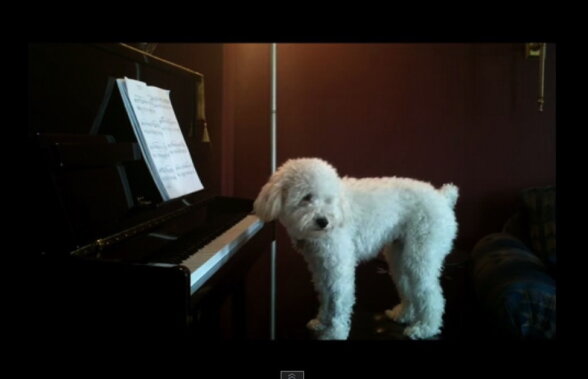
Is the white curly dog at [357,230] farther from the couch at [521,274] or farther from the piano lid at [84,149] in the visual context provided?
the piano lid at [84,149]

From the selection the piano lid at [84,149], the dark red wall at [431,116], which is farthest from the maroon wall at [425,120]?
the piano lid at [84,149]

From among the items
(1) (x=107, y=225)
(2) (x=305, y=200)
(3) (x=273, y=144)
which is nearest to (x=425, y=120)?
(3) (x=273, y=144)

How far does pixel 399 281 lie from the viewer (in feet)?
5.52

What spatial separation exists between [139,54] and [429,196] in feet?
3.44

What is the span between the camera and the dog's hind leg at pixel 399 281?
65.4 inches

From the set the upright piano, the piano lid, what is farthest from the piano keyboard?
the piano lid

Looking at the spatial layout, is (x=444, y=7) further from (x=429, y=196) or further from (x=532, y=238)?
(x=532, y=238)

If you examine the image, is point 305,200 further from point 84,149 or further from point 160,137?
point 84,149

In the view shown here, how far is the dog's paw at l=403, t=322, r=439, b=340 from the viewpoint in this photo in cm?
158

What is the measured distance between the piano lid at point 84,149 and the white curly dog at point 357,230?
388 mm

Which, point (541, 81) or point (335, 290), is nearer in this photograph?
point (335, 290)

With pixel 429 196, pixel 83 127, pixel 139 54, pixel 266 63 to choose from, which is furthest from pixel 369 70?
pixel 83 127

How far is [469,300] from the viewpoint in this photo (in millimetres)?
1790

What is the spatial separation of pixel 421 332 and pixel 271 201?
2.24 feet
